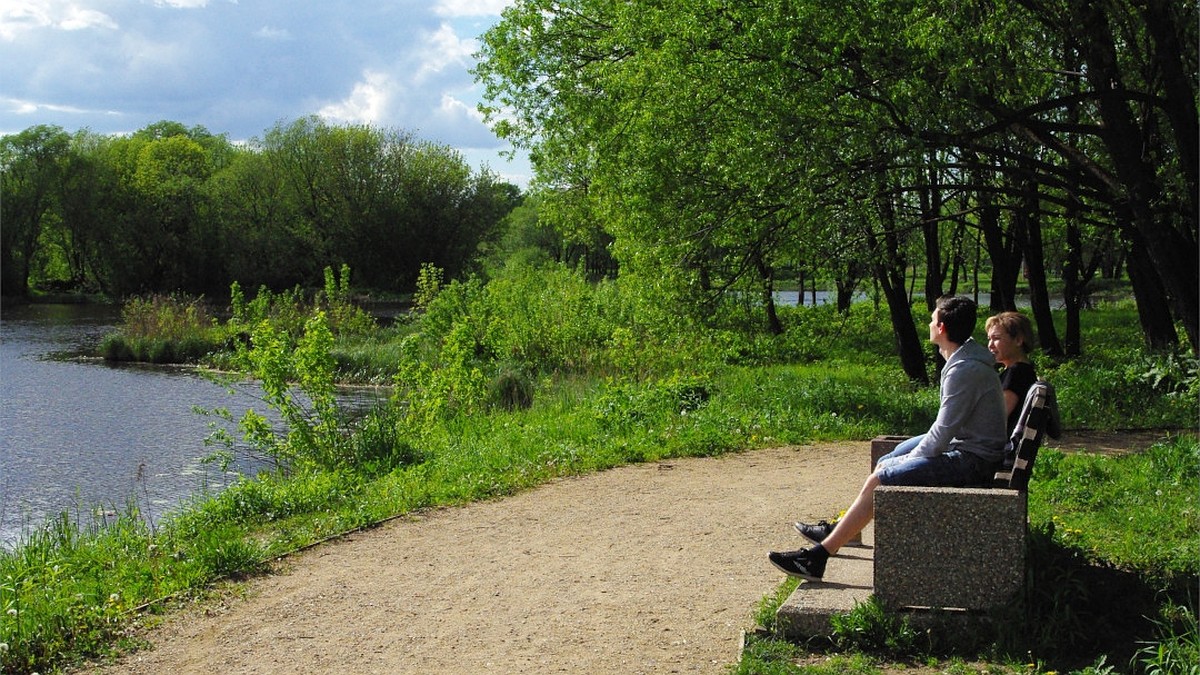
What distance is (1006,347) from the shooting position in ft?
21.4

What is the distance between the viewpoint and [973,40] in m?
12.7

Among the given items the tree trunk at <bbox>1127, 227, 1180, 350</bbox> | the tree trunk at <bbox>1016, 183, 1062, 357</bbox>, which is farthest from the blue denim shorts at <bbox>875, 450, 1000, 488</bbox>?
the tree trunk at <bbox>1016, 183, 1062, 357</bbox>

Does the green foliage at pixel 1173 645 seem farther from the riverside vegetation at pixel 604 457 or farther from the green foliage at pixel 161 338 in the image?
the green foliage at pixel 161 338

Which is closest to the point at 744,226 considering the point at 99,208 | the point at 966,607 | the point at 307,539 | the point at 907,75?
the point at 907,75

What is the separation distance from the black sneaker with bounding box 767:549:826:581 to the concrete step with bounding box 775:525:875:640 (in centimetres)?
7

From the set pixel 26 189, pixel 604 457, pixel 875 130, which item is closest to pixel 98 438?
pixel 604 457

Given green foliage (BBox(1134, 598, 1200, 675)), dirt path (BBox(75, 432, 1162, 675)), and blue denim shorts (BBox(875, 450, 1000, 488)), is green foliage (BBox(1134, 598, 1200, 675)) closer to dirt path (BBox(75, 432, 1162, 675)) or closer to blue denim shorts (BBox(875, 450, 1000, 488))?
blue denim shorts (BBox(875, 450, 1000, 488))

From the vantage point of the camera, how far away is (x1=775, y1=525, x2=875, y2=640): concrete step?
18.0ft

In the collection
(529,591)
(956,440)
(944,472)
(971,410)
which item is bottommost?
(529,591)

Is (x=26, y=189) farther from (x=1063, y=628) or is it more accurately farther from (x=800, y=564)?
(x=1063, y=628)

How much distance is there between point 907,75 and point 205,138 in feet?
300

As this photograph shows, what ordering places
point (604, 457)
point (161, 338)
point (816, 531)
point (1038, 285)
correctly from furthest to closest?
point (161, 338)
point (1038, 285)
point (604, 457)
point (816, 531)

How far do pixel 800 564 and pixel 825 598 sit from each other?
30 cm

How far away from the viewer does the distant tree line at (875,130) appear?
13.1m
